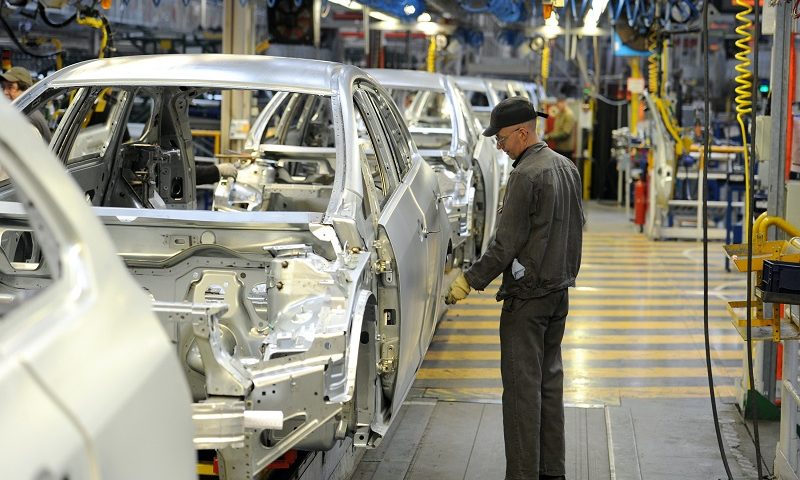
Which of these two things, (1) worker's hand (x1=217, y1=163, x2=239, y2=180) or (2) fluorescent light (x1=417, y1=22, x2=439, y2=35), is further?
(2) fluorescent light (x1=417, y1=22, x2=439, y2=35)

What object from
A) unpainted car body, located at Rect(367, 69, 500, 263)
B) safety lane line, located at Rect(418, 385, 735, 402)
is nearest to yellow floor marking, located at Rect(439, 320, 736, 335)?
unpainted car body, located at Rect(367, 69, 500, 263)

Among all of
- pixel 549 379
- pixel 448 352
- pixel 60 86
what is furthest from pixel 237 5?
pixel 549 379

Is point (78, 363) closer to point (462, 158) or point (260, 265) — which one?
point (260, 265)

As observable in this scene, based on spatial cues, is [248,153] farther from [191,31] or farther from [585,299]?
[191,31]

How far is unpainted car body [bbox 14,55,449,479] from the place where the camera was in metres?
3.65

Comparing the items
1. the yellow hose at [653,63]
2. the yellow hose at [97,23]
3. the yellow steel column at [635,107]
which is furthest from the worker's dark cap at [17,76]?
the yellow steel column at [635,107]

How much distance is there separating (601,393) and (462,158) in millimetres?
3230

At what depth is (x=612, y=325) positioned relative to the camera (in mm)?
9094

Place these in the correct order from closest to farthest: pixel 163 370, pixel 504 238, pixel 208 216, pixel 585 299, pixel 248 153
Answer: pixel 163 370
pixel 208 216
pixel 504 238
pixel 248 153
pixel 585 299

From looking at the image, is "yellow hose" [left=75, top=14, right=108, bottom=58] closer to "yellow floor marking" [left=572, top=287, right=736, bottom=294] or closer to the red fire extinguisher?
"yellow floor marking" [left=572, top=287, right=736, bottom=294]

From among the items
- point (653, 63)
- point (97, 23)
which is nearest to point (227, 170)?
point (97, 23)

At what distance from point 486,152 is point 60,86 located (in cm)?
610

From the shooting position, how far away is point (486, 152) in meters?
10.7

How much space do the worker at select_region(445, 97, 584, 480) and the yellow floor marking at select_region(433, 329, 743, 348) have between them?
346 cm
